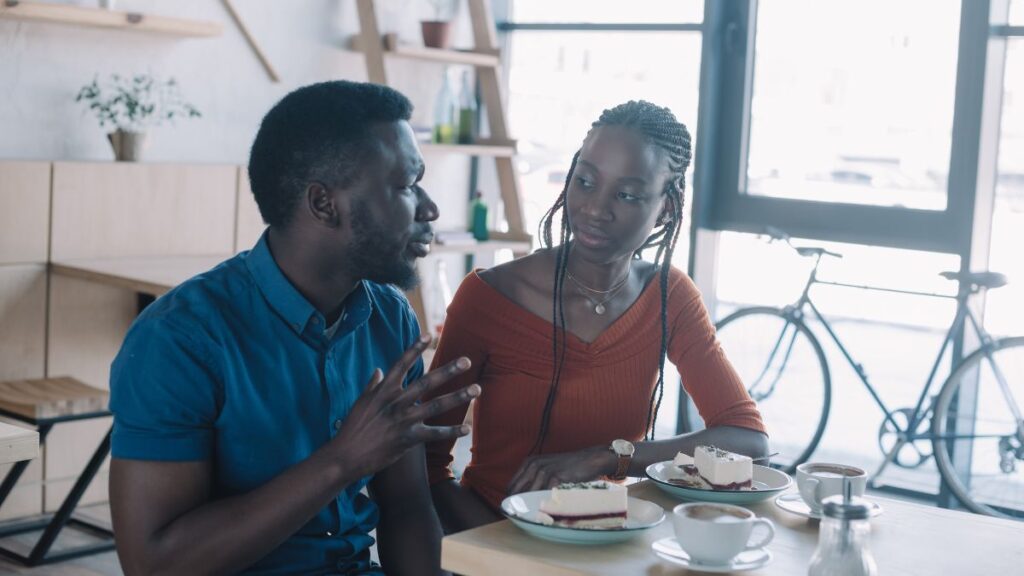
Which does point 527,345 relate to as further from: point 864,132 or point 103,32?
point 864,132

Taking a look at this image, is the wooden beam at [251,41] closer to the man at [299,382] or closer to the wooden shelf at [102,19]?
the wooden shelf at [102,19]

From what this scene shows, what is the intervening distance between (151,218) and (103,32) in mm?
568

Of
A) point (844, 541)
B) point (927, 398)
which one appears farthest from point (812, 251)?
point (844, 541)

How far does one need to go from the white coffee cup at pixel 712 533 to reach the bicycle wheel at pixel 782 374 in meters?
2.89

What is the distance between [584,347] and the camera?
6.59 ft

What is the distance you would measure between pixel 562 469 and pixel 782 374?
2.69 meters

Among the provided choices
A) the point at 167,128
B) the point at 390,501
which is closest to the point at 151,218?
the point at 167,128

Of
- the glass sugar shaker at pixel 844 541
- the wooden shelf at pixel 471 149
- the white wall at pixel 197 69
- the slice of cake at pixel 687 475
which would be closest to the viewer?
the glass sugar shaker at pixel 844 541

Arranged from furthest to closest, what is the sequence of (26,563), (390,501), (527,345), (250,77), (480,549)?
1. (250,77)
2. (26,563)
3. (527,345)
4. (390,501)
5. (480,549)

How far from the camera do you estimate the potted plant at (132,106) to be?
361cm

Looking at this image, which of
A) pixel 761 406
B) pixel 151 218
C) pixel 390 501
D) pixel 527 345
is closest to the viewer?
pixel 390 501

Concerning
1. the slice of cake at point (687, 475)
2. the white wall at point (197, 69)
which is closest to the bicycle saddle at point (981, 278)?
the white wall at point (197, 69)

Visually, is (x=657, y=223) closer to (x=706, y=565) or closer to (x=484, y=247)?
(x=706, y=565)

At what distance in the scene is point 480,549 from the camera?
1.40 meters
